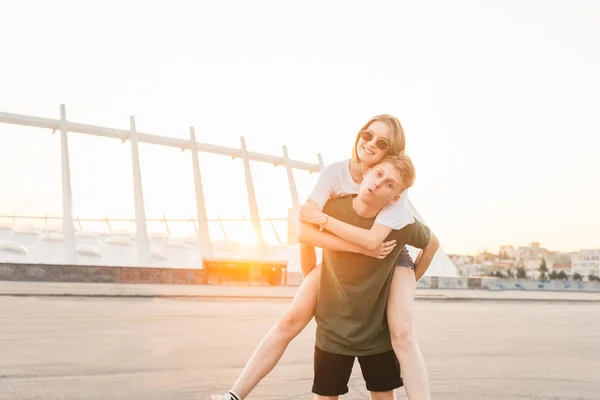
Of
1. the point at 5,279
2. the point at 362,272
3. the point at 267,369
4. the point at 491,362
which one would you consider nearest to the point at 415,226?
the point at 362,272

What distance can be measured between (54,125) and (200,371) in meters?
22.0

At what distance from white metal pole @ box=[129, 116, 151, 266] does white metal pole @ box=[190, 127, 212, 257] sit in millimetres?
1858

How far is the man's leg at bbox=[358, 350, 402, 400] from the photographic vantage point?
2.98 meters

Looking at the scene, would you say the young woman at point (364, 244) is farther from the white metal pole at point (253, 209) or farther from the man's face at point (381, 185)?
the white metal pole at point (253, 209)

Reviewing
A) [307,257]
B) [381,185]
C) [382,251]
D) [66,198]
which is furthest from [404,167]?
[66,198]

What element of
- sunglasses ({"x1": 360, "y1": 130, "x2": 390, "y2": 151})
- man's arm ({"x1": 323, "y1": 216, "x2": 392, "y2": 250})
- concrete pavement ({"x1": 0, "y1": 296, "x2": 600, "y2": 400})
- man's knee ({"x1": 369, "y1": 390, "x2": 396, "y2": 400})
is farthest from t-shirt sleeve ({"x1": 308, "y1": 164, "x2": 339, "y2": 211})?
concrete pavement ({"x1": 0, "y1": 296, "x2": 600, "y2": 400})

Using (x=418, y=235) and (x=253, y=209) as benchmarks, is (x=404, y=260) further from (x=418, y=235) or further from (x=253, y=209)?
(x=253, y=209)

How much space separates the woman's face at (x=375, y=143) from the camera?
2.90m

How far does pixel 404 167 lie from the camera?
2842 mm

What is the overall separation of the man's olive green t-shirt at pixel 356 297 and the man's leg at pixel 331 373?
0.06 meters

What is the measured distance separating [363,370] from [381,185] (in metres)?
0.78

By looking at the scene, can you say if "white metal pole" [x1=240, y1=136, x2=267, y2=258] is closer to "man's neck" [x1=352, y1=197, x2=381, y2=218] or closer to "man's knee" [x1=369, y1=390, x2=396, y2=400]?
"man's knee" [x1=369, y1=390, x2=396, y2=400]

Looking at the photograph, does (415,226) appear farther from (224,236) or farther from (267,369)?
(224,236)

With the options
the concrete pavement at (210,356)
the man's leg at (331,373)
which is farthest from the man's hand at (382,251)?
the concrete pavement at (210,356)
